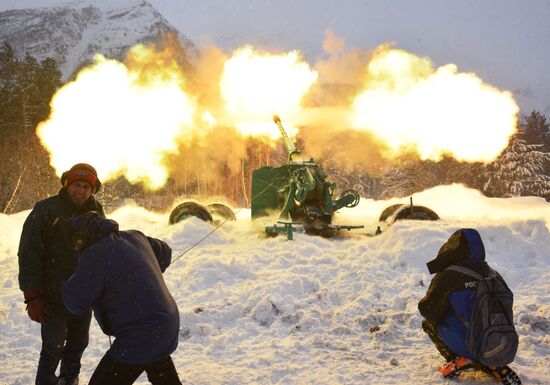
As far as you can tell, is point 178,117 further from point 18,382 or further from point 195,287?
point 18,382

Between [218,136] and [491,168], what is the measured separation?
91.5 feet

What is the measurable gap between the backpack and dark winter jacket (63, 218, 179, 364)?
2.64m

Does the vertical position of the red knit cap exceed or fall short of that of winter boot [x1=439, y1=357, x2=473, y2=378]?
it exceeds it

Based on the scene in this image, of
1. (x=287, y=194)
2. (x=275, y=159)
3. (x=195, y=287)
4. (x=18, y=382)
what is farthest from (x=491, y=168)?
(x=18, y=382)

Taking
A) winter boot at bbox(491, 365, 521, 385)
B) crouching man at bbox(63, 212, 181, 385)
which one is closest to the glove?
crouching man at bbox(63, 212, 181, 385)

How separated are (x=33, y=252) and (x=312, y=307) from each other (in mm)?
4006

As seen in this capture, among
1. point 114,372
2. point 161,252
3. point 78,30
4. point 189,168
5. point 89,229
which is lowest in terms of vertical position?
point 114,372

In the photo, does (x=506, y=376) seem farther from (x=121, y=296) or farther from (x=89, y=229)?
(x=89, y=229)

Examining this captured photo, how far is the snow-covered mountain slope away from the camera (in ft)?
475

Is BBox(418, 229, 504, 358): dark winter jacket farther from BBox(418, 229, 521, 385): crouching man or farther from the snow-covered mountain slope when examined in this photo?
the snow-covered mountain slope

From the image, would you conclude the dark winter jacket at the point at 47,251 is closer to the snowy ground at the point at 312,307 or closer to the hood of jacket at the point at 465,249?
the snowy ground at the point at 312,307

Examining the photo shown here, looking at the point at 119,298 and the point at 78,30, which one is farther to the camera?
the point at 78,30

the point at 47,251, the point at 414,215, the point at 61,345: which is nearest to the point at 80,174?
the point at 47,251

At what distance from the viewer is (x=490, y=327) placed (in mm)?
3820
